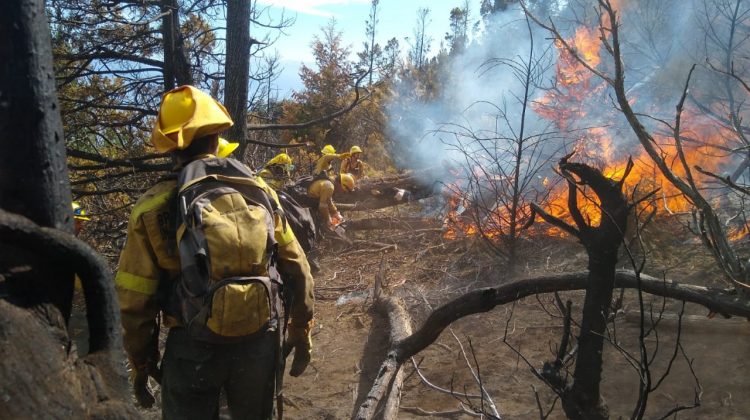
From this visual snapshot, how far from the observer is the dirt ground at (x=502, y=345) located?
150 inches

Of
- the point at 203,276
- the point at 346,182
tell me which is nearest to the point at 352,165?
the point at 346,182

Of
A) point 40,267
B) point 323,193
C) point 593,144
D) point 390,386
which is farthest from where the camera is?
point 593,144

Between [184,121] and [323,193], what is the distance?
671 cm

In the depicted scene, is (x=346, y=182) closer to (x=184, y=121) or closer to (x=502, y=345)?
(x=502, y=345)

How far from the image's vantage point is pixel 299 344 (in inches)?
119

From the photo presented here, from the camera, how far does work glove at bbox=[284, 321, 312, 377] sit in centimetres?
295

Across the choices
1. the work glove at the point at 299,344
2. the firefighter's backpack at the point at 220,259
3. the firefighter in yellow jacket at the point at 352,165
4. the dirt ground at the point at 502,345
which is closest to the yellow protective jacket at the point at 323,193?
the dirt ground at the point at 502,345

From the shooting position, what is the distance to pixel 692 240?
7.00m

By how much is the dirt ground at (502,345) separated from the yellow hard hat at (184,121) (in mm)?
1655

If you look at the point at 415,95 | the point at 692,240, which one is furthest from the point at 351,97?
the point at 692,240

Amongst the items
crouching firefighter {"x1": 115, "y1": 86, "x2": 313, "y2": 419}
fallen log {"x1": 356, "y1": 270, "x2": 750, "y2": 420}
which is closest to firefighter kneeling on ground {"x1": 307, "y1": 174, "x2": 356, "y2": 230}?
fallen log {"x1": 356, "y1": 270, "x2": 750, "y2": 420}

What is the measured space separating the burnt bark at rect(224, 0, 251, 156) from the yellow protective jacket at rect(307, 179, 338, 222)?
3572 mm

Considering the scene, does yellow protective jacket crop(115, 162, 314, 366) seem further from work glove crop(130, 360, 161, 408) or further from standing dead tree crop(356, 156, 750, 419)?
standing dead tree crop(356, 156, 750, 419)

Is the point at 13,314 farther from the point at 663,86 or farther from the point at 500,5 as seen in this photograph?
the point at 500,5
